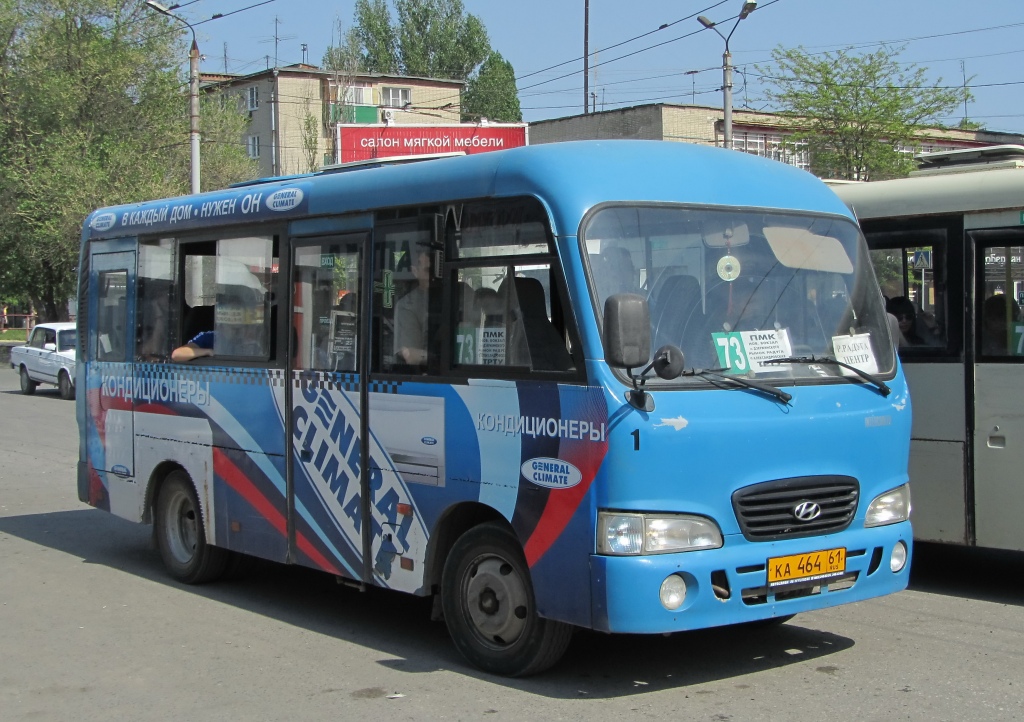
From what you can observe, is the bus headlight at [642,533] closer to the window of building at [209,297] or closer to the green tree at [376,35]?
the window of building at [209,297]

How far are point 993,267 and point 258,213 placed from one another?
4951 millimetres

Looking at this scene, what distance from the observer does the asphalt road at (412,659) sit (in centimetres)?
594

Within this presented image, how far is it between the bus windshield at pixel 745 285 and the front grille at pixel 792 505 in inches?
22.2

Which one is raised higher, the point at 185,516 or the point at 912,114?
the point at 912,114

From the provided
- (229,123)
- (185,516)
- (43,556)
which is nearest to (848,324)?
(185,516)

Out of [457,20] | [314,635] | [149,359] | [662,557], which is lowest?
[314,635]

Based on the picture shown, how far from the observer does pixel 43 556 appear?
10.3 m

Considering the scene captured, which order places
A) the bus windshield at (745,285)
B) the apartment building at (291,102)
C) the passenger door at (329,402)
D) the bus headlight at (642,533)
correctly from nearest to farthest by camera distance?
1. the bus headlight at (642,533)
2. the bus windshield at (745,285)
3. the passenger door at (329,402)
4. the apartment building at (291,102)

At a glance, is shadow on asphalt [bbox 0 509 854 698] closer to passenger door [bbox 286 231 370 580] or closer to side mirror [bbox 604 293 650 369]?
passenger door [bbox 286 231 370 580]

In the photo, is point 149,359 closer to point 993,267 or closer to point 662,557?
point 662,557

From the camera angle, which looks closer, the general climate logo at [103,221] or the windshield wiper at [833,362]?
the windshield wiper at [833,362]

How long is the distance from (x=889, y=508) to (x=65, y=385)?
88.0 ft

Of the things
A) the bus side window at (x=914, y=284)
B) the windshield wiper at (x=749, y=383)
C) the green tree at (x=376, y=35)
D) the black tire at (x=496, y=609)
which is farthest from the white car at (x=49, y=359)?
the green tree at (x=376, y=35)

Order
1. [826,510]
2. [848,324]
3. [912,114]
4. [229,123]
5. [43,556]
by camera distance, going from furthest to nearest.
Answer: [229,123]
[912,114]
[43,556]
[848,324]
[826,510]
